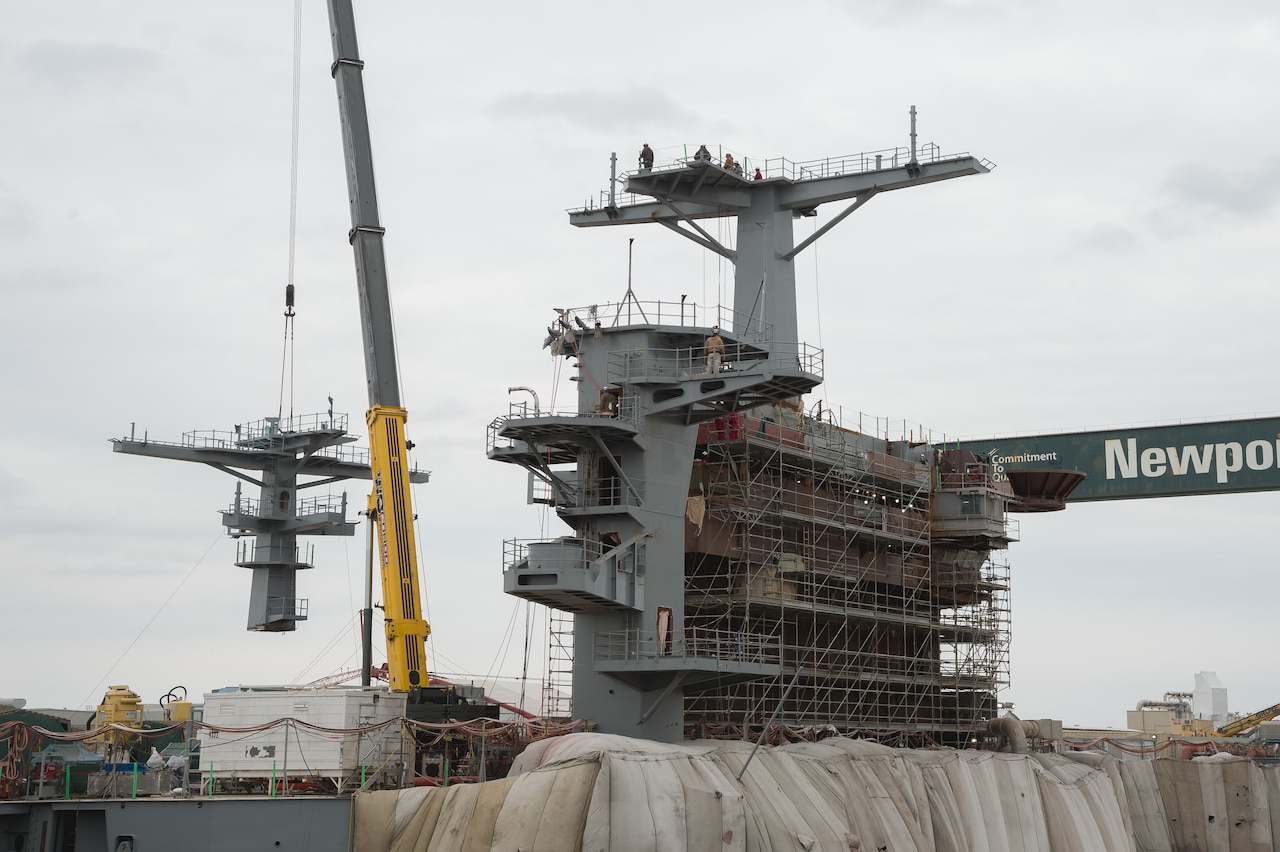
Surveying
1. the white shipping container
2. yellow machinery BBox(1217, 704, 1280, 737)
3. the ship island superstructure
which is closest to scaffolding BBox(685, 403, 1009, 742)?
the ship island superstructure

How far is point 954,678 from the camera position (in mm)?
57812

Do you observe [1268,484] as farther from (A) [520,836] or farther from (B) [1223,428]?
(A) [520,836]

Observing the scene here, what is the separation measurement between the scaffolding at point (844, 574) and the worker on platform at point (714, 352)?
165 inches

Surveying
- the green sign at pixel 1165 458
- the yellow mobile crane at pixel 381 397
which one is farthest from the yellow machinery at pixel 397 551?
the green sign at pixel 1165 458

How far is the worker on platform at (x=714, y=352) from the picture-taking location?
140 feet

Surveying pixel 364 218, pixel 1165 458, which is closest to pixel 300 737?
pixel 364 218

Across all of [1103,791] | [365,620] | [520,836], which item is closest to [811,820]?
[520,836]

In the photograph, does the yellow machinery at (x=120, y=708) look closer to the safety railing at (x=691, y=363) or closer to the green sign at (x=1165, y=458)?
the safety railing at (x=691, y=363)

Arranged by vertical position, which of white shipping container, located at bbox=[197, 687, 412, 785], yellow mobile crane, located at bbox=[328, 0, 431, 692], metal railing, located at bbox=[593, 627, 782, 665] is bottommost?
white shipping container, located at bbox=[197, 687, 412, 785]

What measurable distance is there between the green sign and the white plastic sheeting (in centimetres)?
1799

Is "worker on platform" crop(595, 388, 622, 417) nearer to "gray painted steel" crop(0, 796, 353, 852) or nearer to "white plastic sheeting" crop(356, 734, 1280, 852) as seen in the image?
"white plastic sheeting" crop(356, 734, 1280, 852)

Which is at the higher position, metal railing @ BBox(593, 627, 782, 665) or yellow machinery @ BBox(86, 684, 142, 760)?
metal railing @ BBox(593, 627, 782, 665)

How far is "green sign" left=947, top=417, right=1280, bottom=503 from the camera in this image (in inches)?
2675

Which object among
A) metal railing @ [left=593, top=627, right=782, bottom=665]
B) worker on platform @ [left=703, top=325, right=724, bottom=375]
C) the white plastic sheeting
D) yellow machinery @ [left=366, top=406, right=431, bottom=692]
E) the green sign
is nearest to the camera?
the white plastic sheeting
